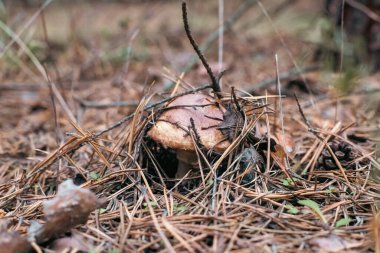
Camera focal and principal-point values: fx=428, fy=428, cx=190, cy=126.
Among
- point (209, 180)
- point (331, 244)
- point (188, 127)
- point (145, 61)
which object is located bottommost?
point (331, 244)

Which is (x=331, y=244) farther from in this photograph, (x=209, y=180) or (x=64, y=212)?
(x=64, y=212)

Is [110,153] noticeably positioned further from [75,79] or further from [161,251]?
[75,79]

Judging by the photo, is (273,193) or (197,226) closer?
(197,226)

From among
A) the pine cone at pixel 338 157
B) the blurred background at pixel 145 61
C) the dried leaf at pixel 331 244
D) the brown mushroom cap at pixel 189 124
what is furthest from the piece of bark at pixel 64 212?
the pine cone at pixel 338 157

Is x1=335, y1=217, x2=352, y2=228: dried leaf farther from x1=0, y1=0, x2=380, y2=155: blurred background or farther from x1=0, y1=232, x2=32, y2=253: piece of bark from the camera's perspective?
x1=0, y1=232, x2=32, y2=253: piece of bark

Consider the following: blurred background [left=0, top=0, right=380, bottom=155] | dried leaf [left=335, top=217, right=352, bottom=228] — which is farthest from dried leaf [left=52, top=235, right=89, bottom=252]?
blurred background [left=0, top=0, right=380, bottom=155]

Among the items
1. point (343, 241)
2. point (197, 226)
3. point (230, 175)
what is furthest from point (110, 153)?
point (343, 241)

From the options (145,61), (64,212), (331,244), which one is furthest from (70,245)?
(145,61)
